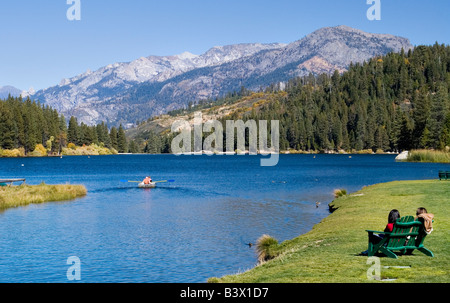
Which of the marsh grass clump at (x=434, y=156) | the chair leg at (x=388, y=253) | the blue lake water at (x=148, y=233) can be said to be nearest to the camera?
the chair leg at (x=388, y=253)

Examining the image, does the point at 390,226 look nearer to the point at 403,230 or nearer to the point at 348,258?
the point at 403,230

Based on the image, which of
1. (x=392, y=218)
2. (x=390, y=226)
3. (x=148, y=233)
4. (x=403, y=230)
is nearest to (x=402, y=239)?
(x=403, y=230)

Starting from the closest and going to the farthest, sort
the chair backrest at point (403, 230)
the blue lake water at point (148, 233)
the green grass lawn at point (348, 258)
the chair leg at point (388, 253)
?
the green grass lawn at point (348, 258) < the chair backrest at point (403, 230) < the chair leg at point (388, 253) < the blue lake water at point (148, 233)

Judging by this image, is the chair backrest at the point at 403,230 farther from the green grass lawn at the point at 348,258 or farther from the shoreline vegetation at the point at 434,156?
the shoreline vegetation at the point at 434,156

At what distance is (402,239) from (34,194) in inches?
2130

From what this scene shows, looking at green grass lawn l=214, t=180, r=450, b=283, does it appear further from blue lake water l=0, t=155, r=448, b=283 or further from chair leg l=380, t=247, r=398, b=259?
blue lake water l=0, t=155, r=448, b=283

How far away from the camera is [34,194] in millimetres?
63281

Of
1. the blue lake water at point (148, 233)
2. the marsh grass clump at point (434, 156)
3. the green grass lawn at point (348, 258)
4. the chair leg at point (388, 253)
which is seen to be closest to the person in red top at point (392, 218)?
the chair leg at point (388, 253)

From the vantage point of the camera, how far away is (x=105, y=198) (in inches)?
2798

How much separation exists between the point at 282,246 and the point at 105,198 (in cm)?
4548

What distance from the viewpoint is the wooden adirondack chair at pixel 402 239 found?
20.1m

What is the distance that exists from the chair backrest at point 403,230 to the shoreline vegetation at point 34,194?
4925cm
